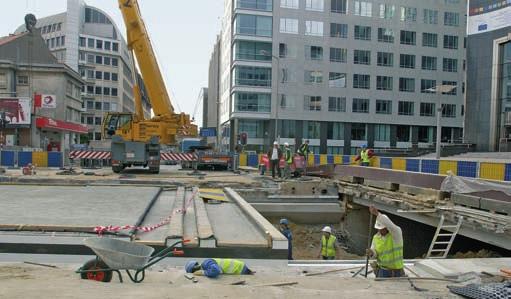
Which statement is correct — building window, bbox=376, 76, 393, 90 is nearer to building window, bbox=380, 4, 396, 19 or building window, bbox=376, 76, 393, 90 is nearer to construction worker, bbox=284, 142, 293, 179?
building window, bbox=380, 4, 396, 19

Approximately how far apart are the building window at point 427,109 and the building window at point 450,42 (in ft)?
26.9

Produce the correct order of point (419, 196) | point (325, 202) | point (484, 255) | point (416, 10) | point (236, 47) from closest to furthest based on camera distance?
1. point (484, 255)
2. point (419, 196)
3. point (325, 202)
4. point (236, 47)
5. point (416, 10)

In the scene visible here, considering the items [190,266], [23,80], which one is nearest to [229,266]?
[190,266]

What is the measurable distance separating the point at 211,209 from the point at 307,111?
48.1 m

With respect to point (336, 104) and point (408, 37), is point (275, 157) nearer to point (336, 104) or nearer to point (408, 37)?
point (336, 104)

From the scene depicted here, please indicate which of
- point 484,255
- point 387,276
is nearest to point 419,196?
point 484,255

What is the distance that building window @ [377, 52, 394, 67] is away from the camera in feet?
200

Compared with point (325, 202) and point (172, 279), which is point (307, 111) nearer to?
point (325, 202)

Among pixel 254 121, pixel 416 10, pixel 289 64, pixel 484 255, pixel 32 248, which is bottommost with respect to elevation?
pixel 484 255

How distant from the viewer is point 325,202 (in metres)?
17.2

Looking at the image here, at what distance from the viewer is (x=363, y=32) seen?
60719 mm

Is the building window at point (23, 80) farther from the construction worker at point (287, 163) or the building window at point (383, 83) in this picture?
the building window at point (383, 83)

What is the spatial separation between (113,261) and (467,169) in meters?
16.7

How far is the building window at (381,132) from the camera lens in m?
61.6
